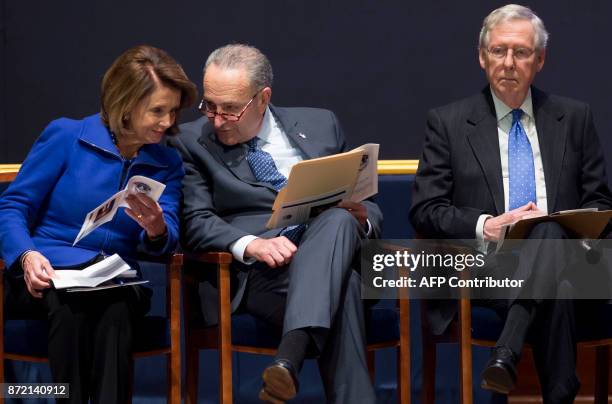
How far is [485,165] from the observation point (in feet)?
14.0

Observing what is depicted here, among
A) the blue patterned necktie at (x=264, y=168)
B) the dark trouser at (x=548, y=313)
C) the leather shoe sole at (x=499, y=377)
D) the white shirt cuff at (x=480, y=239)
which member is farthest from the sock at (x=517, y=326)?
the blue patterned necktie at (x=264, y=168)

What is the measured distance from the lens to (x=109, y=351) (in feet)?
12.3

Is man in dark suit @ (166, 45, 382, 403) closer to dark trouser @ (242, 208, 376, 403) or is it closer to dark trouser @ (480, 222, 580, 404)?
dark trouser @ (242, 208, 376, 403)

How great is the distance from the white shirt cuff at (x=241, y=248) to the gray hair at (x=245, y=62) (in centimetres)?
54

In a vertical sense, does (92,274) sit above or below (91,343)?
above

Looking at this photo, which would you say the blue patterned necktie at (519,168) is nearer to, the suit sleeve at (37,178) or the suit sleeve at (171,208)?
the suit sleeve at (171,208)

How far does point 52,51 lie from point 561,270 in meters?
2.68

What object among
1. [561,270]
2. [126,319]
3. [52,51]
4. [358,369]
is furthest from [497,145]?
[52,51]

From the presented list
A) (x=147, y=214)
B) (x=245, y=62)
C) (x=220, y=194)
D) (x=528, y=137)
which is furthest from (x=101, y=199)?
(x=528, y=137)

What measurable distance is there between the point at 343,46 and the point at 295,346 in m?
2.12

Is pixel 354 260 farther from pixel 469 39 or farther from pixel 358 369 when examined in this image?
pixel 469 39

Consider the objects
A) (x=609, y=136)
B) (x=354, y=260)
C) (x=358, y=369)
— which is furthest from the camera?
(x=609, y=136)

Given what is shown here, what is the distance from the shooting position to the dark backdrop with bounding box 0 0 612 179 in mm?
5426

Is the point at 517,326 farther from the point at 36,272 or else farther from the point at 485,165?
the point at 36,272
